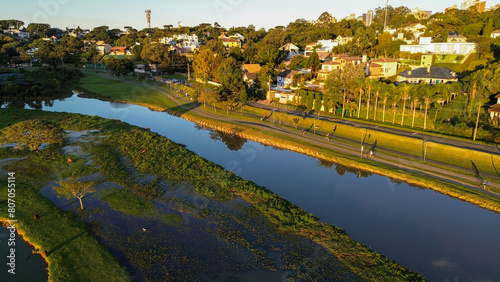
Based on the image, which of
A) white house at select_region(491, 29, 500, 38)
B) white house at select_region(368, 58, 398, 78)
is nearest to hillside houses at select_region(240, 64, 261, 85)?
white house at select_region(368, 58, 398, 78)

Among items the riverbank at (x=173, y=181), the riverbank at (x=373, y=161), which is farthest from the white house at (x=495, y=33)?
the riverbank at (x=173, y=181)

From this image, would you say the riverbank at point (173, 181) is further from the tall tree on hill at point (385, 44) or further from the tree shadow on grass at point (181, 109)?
the tall tree on hill at point (385, 44)

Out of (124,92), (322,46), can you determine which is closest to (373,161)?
(124,92)

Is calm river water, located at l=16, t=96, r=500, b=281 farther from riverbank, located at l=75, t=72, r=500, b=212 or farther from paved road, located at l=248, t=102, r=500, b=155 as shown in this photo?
paved road, located at l=248, t=102, r=500, b=155

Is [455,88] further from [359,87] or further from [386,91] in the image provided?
[359,87]

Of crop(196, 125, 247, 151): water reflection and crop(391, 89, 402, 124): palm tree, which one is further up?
crop(391, 89, 402, 124): palm tree

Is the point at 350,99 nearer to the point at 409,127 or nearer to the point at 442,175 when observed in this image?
the point at 409,127
